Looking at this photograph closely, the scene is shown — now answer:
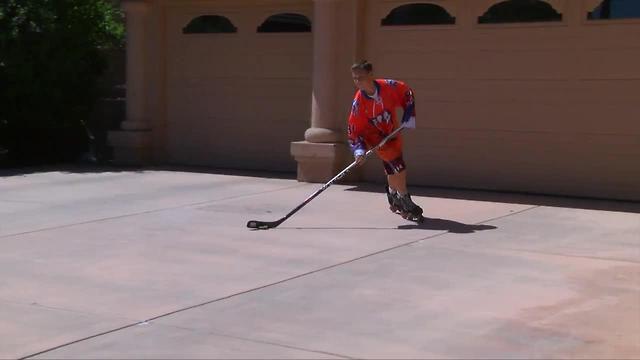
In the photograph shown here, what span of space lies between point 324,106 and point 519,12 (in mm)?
2796

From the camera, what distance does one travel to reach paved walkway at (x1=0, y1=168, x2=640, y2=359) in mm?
5516

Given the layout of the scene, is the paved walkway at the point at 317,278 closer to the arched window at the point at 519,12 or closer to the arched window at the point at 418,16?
the arched window at the point at 519,12

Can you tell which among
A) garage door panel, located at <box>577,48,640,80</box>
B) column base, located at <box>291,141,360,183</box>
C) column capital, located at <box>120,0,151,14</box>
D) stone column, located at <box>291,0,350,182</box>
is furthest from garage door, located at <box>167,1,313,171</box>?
garage door panel, located at <box>577,48,640,80</box>

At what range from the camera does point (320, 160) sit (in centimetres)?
1267

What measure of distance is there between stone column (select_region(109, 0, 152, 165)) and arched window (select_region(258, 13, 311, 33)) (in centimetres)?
202

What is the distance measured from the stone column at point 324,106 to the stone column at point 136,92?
3098mm

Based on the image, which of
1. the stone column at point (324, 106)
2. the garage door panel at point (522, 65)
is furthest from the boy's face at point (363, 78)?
the stone column at point (324, 106)

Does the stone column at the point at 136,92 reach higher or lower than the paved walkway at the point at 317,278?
higher

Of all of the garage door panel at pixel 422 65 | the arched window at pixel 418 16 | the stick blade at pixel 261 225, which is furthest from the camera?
the arched window at pixel 418 16

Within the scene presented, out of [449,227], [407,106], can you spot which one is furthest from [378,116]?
[449,227]

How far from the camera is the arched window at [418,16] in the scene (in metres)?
12.3

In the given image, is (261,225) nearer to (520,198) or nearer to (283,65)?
(520,198)

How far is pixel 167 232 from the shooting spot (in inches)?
354

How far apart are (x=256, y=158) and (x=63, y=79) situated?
10.7ft
